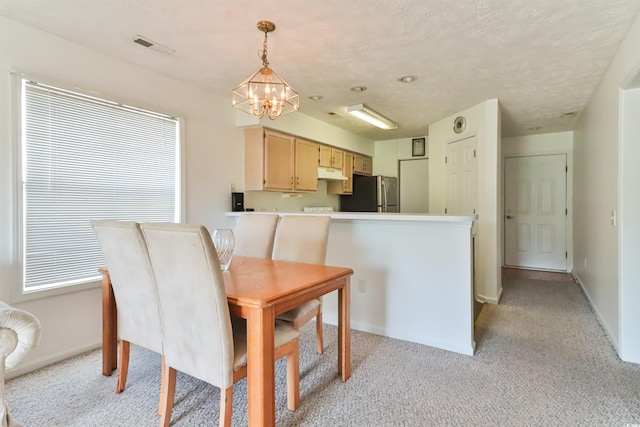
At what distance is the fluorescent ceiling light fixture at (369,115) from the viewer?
3.89 meters

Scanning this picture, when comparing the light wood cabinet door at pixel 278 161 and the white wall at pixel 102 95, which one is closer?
the white wall at pixel 102 95

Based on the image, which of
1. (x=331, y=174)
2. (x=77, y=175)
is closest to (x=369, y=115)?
(x=331, y=174)

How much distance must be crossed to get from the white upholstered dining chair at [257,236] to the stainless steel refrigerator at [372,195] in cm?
327

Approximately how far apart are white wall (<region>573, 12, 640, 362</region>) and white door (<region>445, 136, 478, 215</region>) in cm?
115

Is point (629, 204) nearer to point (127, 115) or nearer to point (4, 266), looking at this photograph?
point (127, 115)

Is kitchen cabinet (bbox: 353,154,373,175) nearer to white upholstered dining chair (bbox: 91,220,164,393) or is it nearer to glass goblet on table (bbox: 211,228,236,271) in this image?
glass goblet on table (bbox: 211,228,236,271)

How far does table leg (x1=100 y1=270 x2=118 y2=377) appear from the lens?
2166mm

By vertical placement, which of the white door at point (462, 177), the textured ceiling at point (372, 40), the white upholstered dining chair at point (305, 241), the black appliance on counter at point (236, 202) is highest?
the textured ceiling at point (372, 40)

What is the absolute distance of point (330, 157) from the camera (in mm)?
5109

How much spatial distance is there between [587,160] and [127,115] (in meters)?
4.89

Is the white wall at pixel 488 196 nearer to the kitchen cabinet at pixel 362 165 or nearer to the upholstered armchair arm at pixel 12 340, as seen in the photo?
the kitchen cabinet at pixel 362 165

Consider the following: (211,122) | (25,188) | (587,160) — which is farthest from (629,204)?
(25,188)

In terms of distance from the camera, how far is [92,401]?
1937mm

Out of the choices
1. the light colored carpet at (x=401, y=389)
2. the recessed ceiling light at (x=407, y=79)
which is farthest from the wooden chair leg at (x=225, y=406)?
the recessed ceiling light at (x=407, y=79)
